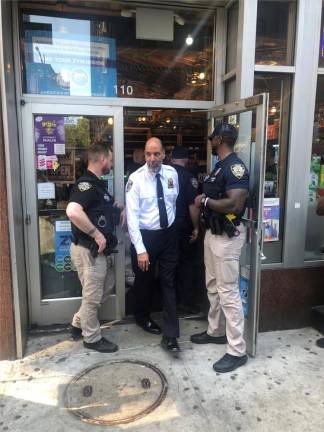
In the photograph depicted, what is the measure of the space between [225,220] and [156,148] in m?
0.85

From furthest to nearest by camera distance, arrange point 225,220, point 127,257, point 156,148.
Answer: point 127,257 → point 156,148 → point 225,220

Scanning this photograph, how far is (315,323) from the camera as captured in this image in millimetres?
3688

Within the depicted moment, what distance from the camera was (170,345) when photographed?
10.8 ft

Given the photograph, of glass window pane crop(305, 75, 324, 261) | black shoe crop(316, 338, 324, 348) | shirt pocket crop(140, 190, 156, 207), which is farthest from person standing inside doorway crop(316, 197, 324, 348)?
shirt pocket crop(140, 190, 156, 207)

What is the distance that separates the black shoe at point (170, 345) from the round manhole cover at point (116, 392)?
0.26 meters

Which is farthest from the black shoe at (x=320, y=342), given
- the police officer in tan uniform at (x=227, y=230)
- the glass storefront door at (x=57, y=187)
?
the glass storefront door at (x=57, y=187)

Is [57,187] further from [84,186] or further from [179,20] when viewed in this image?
[179,20]

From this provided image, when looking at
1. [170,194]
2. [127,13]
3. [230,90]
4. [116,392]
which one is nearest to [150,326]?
[116,392]

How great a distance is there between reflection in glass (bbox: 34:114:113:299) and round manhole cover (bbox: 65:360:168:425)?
111 centimetres

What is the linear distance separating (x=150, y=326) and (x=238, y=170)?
1.77 meters

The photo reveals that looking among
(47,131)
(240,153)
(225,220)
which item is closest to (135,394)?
(225,220)

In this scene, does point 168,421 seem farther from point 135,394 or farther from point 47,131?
point 47,131

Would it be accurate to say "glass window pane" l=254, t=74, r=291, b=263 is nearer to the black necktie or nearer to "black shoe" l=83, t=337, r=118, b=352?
the black necktie

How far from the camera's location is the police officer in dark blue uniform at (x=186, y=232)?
3852mm
